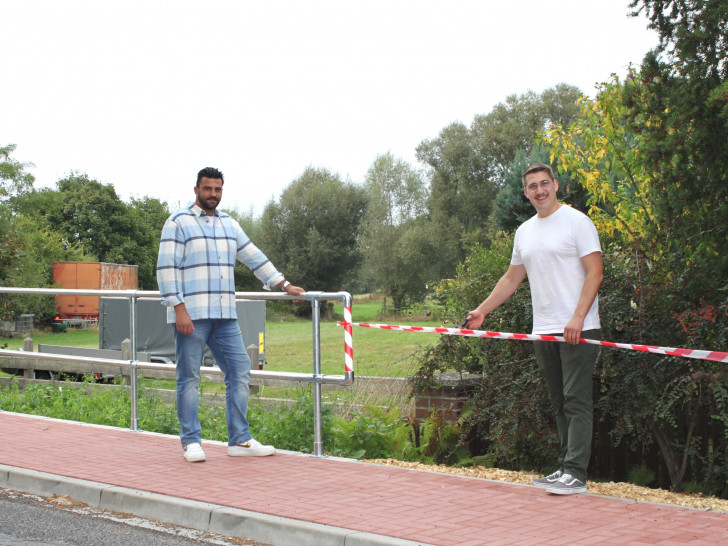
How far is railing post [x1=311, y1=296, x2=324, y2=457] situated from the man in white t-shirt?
1.82m

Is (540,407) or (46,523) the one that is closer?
(46,523)

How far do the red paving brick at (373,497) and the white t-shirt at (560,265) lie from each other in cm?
109

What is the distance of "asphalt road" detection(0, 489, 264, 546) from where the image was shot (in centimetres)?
462

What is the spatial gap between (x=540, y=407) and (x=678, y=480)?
1249mm

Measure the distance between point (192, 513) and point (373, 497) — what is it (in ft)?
3.53

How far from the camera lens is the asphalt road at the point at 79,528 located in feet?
15.1

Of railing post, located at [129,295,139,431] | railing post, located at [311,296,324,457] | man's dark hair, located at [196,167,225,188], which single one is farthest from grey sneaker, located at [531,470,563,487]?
railing post, located at [129,295,139,431]

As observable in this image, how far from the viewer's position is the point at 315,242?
194ft

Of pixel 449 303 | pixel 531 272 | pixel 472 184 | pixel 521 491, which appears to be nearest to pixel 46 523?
pixel 521 491

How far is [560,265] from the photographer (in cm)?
533

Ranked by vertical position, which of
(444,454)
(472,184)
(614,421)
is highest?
(472,184)

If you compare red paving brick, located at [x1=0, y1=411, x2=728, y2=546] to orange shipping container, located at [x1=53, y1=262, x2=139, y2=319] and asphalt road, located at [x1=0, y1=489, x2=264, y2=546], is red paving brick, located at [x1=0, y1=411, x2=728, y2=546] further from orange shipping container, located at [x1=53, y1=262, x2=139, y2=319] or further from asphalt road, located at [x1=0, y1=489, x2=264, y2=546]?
orange shipping container, located at [x1=53, y1=262, x2=139, y2=319]

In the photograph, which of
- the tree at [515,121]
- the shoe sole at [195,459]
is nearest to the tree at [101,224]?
the tree at [515,121]

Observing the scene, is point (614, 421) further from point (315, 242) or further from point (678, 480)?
point (315, 242)
